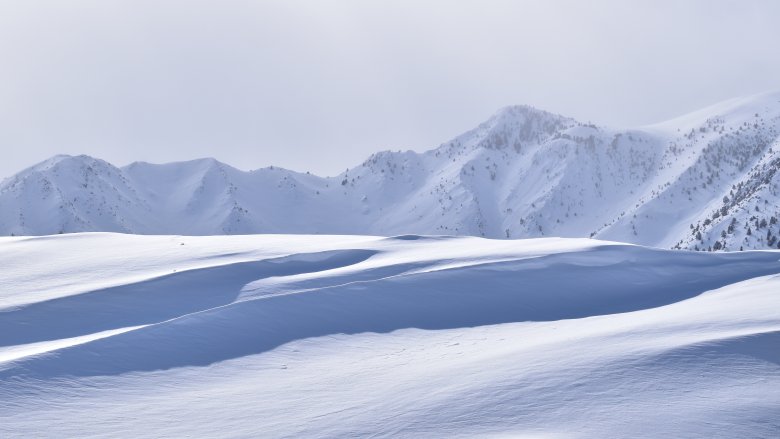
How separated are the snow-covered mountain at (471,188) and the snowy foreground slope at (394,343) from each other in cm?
8956

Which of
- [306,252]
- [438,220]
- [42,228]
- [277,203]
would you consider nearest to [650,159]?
[438,220]

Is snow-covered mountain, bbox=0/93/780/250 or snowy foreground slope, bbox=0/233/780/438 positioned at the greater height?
snow-covered mountain, bbox=0/93/780/250

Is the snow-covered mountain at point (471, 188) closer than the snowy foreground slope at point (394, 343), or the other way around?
the snowy foreground slope at point (394, 343)

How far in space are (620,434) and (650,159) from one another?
138 m

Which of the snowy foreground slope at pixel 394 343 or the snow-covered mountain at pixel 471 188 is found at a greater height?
the snow-covered mountain at pixel 471 188

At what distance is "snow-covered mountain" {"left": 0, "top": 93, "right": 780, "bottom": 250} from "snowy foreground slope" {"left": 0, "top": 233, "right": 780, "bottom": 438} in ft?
294

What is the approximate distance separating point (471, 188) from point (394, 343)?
12677 centimetres

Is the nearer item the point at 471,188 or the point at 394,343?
the point at 394,343

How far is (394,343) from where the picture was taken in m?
12.6

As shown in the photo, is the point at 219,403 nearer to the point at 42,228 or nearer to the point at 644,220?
the point at 644,220

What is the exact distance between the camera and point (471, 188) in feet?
454

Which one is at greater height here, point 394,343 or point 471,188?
point 471,188

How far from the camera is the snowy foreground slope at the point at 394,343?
8.28 metres

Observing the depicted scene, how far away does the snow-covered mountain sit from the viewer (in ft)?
389
